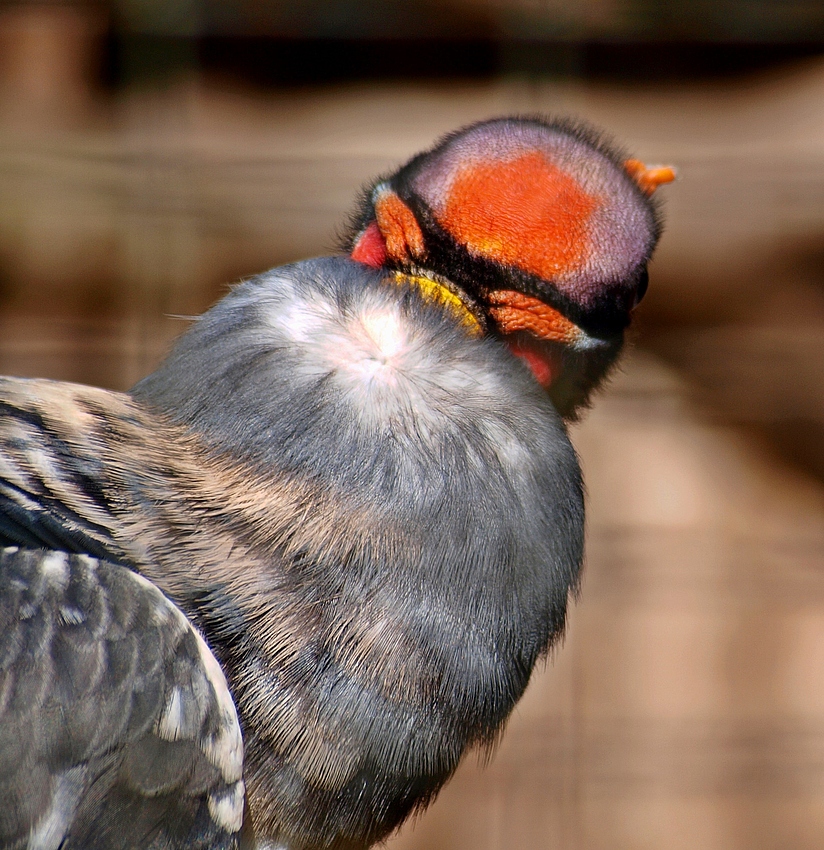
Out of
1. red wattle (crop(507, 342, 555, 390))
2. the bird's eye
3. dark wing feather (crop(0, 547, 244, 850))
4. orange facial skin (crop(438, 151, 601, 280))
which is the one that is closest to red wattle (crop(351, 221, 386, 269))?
orange facial skin (crop(438, 151, 601, 280))

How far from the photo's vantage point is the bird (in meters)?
1.21

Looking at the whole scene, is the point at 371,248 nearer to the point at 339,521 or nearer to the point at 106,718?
the point at 339,521

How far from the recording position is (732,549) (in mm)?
3650

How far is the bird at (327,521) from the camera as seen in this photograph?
121 centimetres

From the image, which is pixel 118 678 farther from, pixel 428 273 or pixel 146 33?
pixel 146 33

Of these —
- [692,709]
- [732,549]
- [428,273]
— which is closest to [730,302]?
[732,549]

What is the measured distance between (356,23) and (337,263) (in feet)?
6.50

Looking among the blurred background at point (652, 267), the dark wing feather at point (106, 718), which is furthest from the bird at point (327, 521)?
the blurred background at point (652, 267)

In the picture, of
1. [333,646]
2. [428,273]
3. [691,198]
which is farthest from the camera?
[691,198]

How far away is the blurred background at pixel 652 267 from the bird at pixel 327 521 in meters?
1.75

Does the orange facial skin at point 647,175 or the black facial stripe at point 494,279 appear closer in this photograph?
the black facial stripe at point 494,279

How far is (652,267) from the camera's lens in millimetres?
3391

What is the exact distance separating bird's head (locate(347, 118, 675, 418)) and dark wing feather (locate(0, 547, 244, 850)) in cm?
70

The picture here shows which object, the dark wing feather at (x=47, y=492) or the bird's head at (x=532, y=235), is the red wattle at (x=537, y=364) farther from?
the dark wing feather at (x=47, y=492)
